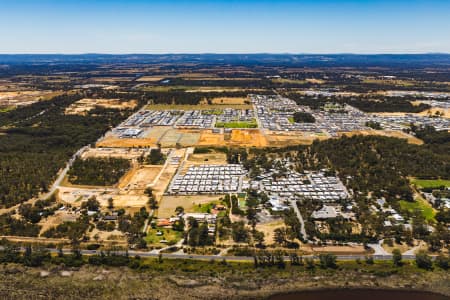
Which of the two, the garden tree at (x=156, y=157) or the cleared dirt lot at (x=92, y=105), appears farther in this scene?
the cleared dirt lot at (x=92, y=105)

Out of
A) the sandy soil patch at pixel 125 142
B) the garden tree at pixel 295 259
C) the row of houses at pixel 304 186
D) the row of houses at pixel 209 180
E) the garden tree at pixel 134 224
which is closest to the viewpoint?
the garden tree at pixel 295 259

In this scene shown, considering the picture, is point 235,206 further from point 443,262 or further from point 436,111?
point 436,111

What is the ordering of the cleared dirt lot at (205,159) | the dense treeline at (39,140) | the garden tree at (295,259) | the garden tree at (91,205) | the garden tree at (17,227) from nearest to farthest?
1. the garden tree at (295,259)
2. the garden tree at (17,227)
3. the garden tree at (91,205)
4. the dense treeline at (39,140)
5. the cleared dirt lot at (205,159)

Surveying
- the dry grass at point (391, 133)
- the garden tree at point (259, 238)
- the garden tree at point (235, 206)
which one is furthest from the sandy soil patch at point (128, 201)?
the dry grass at point (391, 133)

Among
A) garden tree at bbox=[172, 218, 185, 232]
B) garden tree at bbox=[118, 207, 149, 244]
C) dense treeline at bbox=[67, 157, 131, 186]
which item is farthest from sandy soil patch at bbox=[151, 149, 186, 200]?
garden tree at bbox=[172, 218, 185, 232]

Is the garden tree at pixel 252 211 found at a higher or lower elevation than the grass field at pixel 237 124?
lower

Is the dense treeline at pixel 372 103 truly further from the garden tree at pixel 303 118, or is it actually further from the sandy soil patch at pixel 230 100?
the sandy soil patch at pixel 230 100
